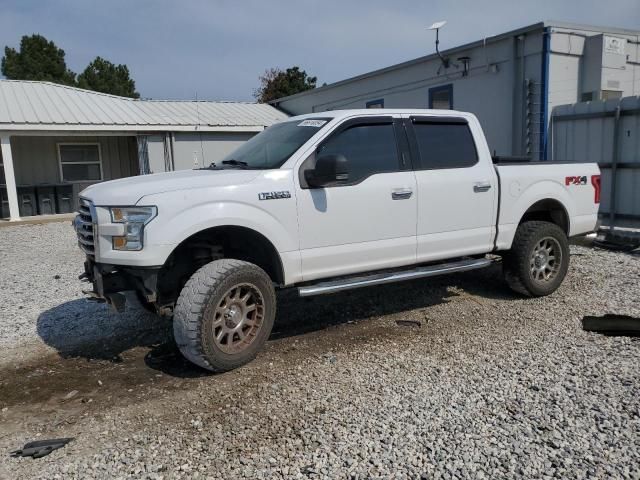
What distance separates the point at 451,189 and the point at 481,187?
1.39 ft

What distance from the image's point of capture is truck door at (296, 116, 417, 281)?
4.82 meters

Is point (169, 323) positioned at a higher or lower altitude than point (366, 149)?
lower

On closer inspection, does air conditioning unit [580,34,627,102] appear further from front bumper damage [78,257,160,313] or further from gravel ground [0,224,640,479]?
front bumper damage [78,257,160,313]

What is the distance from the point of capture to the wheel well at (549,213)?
21.2ft

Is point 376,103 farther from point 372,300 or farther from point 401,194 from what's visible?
point 401,194

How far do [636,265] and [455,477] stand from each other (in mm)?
6297

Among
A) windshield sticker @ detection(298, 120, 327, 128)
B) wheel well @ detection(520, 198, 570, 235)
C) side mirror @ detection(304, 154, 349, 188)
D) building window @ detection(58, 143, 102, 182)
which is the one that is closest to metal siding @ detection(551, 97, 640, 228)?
wheel well @ detection(520, 198, 570, 235)

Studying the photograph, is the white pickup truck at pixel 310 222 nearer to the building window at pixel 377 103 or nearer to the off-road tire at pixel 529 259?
the off-road tire at pixel 529 259

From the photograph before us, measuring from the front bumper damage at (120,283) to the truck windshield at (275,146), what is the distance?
1397mm

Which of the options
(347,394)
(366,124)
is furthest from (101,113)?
(347,394)

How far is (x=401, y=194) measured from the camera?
5227mm

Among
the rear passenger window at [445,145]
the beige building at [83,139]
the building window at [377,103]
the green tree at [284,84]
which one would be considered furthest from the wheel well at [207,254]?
the green tree at [284,84]

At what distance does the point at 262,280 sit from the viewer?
4.55 m

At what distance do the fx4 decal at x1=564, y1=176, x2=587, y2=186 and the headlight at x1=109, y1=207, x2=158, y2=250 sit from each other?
482 centimetres
